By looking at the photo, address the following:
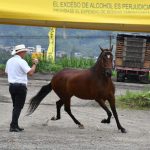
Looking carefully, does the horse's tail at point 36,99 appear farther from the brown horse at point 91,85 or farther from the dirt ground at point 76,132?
the dirt ground at point 76,132

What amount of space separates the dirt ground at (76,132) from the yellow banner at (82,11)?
97.1 inches

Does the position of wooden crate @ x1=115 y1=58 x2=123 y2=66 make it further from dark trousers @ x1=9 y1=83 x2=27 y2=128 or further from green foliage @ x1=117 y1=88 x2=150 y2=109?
dark trousers @ x1=9 y1=83 x2=27 y2=128

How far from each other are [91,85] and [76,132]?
1144 mm

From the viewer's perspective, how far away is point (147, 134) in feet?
40.2

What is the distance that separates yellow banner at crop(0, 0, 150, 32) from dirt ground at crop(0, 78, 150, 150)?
8.09ft

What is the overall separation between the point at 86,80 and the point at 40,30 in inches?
2117

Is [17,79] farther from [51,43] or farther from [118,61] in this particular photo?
[51,43]

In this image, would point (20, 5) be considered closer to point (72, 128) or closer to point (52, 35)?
point (72, 128)

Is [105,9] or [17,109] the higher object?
[105,9]

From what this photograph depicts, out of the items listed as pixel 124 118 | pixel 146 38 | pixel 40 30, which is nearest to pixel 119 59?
pixel 146 38

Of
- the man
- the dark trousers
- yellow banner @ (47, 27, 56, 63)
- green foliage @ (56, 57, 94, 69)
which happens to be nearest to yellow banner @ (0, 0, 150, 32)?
the man

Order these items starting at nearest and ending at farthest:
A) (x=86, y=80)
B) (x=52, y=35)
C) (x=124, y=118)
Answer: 1. (x=86, y=80)
2. (x=124, y=118)
3. (x=52, y=35)

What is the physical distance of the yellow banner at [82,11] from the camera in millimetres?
13305

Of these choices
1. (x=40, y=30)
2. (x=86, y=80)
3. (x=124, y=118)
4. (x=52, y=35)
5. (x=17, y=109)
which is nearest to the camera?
(x=17, y=109)
